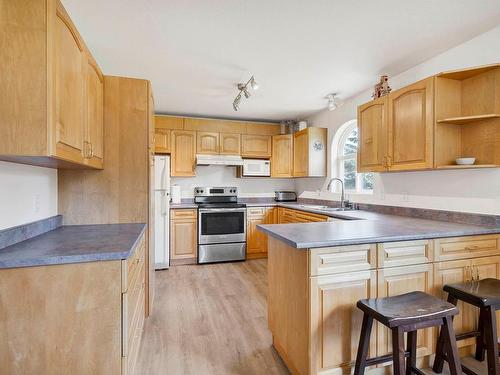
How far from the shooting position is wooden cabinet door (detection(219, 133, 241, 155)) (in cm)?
466

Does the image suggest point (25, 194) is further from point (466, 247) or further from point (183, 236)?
point (466, 247)

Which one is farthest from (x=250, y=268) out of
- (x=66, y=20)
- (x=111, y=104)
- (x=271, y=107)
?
(x=66, y=20)

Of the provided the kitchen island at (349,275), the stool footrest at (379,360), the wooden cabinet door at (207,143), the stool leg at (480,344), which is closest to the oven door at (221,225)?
the wooden cabinet door at (207,143)

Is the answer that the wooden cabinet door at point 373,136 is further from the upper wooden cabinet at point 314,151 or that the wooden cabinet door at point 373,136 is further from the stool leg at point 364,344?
the stool leg at point 364,344

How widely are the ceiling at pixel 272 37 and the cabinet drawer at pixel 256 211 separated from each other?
2011mm

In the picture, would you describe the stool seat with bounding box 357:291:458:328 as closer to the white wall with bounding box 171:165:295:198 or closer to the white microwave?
the white microwave

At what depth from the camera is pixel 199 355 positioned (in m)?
1.95

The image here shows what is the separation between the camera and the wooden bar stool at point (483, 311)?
1.55 meters

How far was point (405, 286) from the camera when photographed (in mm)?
1716

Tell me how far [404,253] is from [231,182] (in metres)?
3.62

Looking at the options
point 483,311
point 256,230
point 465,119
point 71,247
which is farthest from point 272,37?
point 256,230

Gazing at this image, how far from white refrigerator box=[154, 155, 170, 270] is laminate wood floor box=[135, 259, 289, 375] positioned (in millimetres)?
351

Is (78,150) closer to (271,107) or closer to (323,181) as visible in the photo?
(271,107)

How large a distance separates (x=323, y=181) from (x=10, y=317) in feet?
13.3
